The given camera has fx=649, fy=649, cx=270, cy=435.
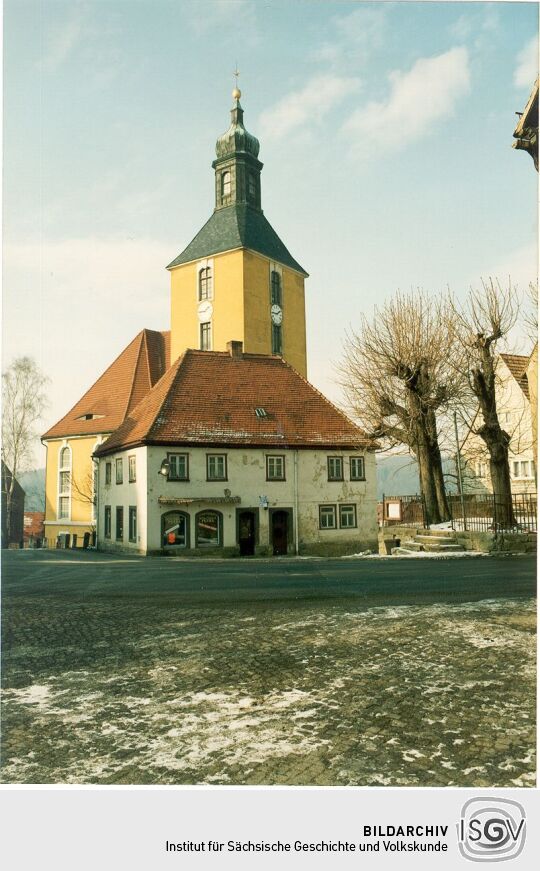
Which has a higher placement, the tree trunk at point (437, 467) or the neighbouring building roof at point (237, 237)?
the neighbouring building roof at point (237, 237)

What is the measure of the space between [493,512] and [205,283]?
2805 cm

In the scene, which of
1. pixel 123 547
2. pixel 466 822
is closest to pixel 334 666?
pixel 466 822

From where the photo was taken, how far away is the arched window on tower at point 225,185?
145ft

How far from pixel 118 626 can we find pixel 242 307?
3175 cm

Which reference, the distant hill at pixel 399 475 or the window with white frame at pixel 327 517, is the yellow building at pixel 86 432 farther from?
the distant hill at pixel 399 475

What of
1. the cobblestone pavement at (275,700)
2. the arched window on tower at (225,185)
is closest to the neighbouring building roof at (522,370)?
the cobblestone pavement at (275,700)

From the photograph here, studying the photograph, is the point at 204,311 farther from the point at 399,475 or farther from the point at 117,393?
the point at 399,475

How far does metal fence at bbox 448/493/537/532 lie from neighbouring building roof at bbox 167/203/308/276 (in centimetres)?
2375

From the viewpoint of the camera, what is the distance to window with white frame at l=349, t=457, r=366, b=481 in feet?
97.2

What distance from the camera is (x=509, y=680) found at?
6211 mm

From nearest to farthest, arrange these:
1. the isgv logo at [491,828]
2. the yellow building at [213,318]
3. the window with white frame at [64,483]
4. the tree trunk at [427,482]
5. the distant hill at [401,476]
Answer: the isgv logo at [491,828]
the tree trunk at [427,482]
the distant hill at [401,476]
the window with white frame at [64,483]
the yellow building at [213,318]

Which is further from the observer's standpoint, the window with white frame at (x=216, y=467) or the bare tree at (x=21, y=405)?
the window with white frame at (x=216, y=467)

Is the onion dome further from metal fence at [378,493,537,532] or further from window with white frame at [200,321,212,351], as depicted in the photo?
metal fence at [378,493,537,532]

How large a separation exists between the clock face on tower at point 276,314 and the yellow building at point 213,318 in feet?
0.21
